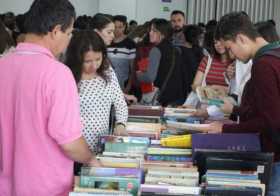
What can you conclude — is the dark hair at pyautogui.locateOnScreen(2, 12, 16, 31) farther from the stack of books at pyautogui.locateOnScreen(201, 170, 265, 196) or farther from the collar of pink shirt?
the stack of books at pyautogui.locateOnScreen(201, 170, 265, 196)

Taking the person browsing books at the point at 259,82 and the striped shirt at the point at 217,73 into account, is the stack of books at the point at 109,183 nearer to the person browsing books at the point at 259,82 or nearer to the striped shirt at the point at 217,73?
the person browsing books at the point at 259,82

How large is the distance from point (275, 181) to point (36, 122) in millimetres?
1061

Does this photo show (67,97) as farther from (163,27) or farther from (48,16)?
(163,27)

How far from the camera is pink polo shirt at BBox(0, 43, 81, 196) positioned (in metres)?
1.59

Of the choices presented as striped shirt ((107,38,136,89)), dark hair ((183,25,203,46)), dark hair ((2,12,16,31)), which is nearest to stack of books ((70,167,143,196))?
striped shirt ((107,38,136,89))

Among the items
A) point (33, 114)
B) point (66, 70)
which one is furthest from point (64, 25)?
point (33, 114)

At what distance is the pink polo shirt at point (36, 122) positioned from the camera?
1590 mm

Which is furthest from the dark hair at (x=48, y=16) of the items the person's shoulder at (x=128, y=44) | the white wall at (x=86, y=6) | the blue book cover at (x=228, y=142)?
the white wall at (x=86, y=6)

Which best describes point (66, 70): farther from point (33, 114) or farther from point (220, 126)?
point (220, 126)

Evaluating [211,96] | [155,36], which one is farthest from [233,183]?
[155,36]

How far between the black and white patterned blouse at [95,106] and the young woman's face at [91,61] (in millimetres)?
64

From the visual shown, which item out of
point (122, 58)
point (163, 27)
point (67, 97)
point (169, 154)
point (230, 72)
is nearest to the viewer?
point (67, 97)

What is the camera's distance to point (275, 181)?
6.53 ft

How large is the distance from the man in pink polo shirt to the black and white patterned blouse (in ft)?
1.98
